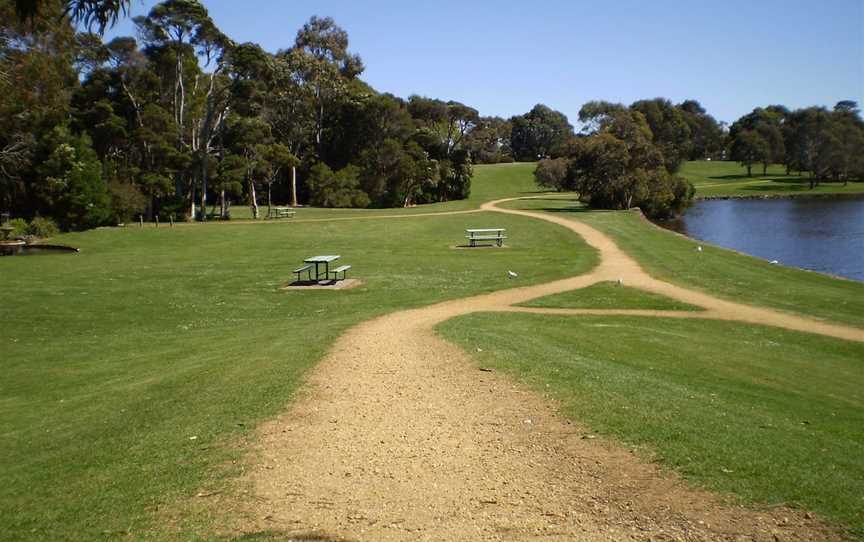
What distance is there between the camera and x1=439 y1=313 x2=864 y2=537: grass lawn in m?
6.64

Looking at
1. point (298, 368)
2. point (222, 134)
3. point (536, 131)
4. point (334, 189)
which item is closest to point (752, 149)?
point (536, 131)

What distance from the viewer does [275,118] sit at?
72562 millimetres

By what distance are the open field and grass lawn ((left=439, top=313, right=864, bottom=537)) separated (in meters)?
0.04

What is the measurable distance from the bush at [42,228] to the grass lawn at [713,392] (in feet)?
114

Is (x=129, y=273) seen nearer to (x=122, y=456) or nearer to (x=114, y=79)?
(x=122, y=456)

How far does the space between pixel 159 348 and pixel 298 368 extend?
543 centimetres

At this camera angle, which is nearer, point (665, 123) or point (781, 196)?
point (781, 196)

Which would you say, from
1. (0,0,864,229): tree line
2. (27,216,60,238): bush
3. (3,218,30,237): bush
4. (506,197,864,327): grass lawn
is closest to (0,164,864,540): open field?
(506,197,864,327): grass lawn

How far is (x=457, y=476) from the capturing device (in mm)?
6648

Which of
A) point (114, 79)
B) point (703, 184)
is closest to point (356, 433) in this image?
point (114, 79)

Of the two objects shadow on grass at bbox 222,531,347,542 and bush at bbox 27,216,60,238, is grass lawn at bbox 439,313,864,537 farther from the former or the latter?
bush at bbox 27,216,60,238

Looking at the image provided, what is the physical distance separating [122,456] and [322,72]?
72767 mm

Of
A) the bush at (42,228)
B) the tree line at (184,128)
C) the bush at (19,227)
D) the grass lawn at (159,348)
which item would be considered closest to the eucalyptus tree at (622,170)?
Answer: the tree line at (184,128)

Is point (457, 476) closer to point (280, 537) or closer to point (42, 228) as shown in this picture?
point (280, 537)
